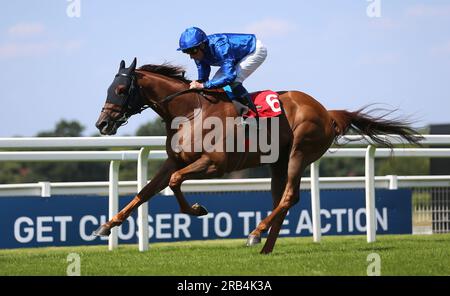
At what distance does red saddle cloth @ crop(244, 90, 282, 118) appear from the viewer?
6746 millimetres

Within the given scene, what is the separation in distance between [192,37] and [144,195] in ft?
4.06

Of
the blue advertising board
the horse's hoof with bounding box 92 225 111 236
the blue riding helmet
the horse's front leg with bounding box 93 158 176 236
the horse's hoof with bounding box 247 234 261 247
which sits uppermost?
the blue riding helmet

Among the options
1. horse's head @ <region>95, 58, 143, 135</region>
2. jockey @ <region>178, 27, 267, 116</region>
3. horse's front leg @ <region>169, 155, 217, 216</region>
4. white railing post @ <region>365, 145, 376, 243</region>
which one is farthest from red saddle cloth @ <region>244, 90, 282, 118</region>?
white railing post @ <region>365, 145, 376, 243</region>

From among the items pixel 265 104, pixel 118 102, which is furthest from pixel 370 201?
pixel 118 102

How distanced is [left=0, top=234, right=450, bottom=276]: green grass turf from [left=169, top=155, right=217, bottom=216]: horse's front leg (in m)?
0.36

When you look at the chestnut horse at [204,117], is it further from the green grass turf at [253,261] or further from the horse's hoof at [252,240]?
the green grass turf at [253,261]

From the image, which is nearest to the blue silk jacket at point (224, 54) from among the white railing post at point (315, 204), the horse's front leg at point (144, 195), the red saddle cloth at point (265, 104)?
the red saddle cloth at point (265, 104)

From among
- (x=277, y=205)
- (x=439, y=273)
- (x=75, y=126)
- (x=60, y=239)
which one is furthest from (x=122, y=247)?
(x=75, y=126)

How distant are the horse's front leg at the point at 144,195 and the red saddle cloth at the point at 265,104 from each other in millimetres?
733

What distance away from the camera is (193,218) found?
851 cm

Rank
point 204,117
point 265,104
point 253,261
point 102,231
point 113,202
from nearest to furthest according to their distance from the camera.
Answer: point 253,261 → point 102,231 → point 204,117 → point 265,104 → point 113,202

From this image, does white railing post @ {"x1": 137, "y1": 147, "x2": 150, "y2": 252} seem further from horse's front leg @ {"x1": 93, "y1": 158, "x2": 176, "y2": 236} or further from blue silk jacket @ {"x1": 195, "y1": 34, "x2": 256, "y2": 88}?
blue silk jacket @ {"x1": 195, "y1": 34, "x2": 256, "y2": 88}

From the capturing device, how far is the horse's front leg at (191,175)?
20.9 feet

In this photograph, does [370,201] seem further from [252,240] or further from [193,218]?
[252,240]
